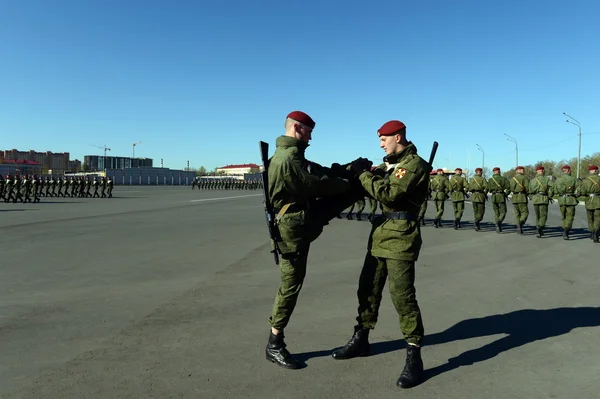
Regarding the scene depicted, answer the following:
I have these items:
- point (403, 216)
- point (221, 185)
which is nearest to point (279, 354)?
point (403, 216)

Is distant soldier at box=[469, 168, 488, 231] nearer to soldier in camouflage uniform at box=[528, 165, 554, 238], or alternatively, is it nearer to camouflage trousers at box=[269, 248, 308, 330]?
soldier in camouflage uniform at box=[528, 165, 554, 238]

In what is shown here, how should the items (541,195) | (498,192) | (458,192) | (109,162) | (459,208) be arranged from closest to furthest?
1. (541,195)
2. (498,192)
3. (459,208)
4. (458,192)
5. (109,162)

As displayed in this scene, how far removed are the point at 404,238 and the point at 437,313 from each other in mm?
1878

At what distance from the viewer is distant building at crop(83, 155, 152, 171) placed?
450 ft

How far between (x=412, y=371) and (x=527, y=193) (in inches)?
441

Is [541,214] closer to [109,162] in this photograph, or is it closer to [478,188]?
[478,188]

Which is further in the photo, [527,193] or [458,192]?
[458,192]

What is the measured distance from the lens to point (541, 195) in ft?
40.1

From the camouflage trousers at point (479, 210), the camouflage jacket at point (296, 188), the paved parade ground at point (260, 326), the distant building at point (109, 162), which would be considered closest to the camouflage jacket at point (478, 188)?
the camouflage trousers at point (479, 210)

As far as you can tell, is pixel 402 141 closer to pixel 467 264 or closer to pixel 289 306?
pixel 289 306

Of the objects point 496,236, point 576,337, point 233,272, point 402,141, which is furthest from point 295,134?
point 496,236

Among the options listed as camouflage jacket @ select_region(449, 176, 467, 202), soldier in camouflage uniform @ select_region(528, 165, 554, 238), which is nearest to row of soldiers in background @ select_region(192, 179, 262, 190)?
camouflage jacket @ select_region(449, 176, 467, 202)

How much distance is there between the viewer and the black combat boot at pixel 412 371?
315cm

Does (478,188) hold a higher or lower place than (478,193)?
higher
